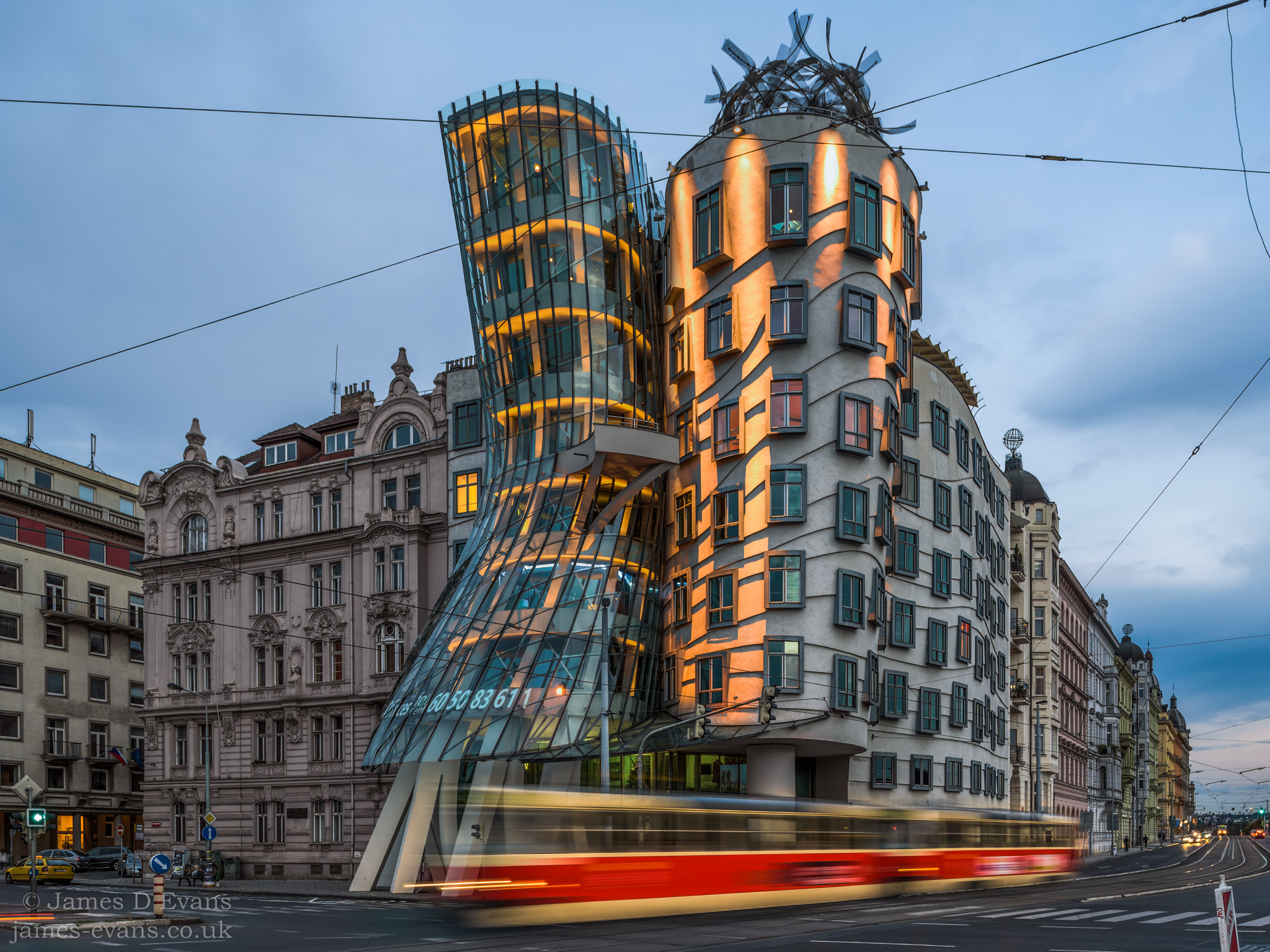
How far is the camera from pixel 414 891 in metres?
43.2

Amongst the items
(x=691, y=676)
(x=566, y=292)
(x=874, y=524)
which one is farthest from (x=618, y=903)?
(x=566, y=292)

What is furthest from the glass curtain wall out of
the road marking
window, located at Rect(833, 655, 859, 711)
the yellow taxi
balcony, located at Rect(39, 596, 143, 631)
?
balcony, located at Rect(39, 596, 143, 631)

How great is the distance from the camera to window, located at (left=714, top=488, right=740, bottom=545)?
4456 centimetres

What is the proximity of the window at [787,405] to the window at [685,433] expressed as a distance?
3889 mm

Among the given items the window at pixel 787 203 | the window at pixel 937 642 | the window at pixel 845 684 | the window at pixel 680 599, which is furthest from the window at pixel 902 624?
the window at pixel 787 203

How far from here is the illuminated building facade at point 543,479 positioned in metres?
44.8

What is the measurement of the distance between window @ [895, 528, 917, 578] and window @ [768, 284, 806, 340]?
34.2 ft

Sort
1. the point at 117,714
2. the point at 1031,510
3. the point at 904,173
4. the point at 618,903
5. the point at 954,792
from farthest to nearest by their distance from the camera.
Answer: the point at 1031,510 → the point at 117,714 → the point at 954,792 → the point at 904,173 → the point at 618,903

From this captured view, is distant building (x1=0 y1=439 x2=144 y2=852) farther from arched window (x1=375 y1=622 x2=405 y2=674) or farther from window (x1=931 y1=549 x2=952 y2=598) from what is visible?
window (x1=931 y1=549 x2=952 y2=598)

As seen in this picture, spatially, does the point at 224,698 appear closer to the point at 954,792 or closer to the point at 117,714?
the point at 117,714

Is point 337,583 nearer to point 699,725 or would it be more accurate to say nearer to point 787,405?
point 699,725

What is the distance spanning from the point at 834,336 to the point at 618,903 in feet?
85.9

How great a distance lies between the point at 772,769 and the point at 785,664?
3.92 m

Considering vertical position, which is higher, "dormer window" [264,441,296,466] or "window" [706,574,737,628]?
"dormer window" [264,441,296,466]
